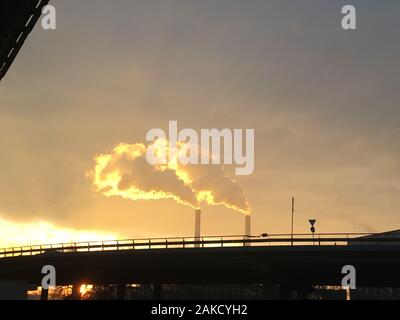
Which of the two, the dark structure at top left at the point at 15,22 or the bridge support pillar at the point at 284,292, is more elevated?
the dark structure at top left at the point at 15,22

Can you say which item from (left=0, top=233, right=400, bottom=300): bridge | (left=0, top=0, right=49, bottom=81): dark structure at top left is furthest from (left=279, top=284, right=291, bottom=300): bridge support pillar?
(left=0, top=0, right=49, bottom=81): dark structure at top left

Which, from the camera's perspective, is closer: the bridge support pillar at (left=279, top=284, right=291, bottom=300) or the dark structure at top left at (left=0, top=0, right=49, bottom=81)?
the dark structure at top left at (left=0, top=0, right=49, bottom=81)

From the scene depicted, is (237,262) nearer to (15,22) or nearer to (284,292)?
(284,292)

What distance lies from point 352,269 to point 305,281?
16.4ft

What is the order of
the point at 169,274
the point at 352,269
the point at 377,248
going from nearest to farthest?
the point at 377,248, the point at 352,269, the point at 169,274

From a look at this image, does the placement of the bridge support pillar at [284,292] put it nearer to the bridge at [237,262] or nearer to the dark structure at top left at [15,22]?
the bridge at [237,262]

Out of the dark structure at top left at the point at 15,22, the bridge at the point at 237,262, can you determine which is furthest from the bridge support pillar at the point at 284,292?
the dark structure at top left at the point at 15,22

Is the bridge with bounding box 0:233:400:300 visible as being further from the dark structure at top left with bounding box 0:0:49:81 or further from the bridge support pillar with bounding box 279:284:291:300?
the dark structure at top left with bounding box 0:0:49:81

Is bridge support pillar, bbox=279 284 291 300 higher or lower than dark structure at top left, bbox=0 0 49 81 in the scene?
lower

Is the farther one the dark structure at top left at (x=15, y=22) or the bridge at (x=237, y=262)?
the bridge at (x=237, y=262)

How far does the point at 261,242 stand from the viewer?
1754 inches

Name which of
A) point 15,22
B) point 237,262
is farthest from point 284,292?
point 15,22
